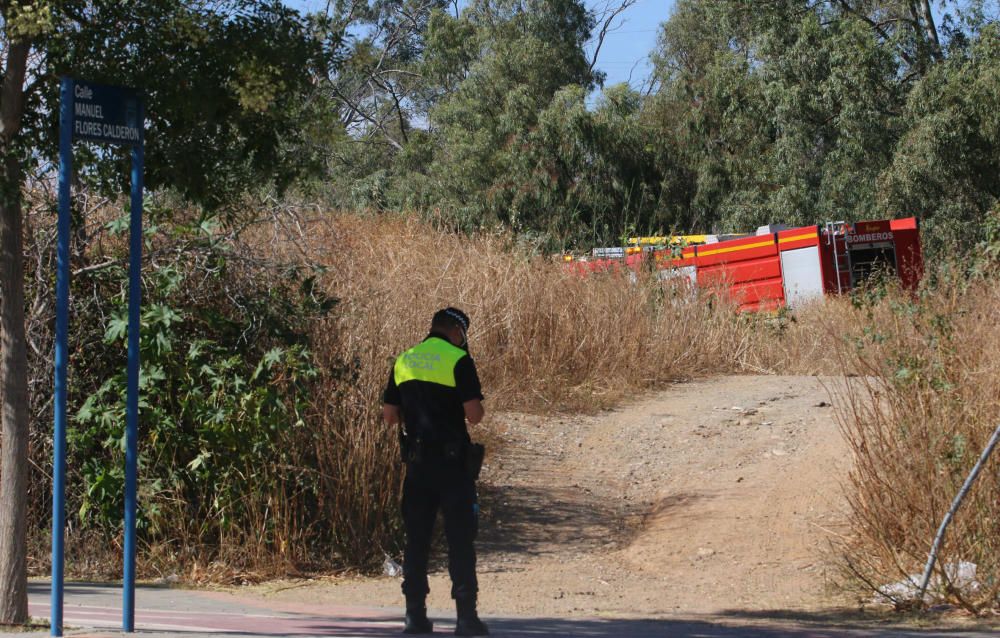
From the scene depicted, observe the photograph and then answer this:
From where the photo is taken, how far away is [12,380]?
623 centimetres

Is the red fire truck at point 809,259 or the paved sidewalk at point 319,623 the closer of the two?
the paved sidewalk at point 319,623

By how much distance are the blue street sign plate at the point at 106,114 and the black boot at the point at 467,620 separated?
2.90 m

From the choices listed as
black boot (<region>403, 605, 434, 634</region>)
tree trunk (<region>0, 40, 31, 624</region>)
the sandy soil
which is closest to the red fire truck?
the sandy soil

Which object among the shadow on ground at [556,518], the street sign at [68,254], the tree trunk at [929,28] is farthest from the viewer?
the tree trunk at [929,28]

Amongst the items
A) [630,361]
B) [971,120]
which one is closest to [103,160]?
[630,361]

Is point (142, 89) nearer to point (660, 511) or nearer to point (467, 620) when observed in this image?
point (467, 620)

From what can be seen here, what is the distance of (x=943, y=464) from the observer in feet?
25.2

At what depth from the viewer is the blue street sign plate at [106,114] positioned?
5.94m

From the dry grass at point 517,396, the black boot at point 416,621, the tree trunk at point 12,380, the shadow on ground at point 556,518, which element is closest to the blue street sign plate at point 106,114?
the tree trunk at point 12,380

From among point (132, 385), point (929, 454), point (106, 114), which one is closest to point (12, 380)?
point (132, 385)

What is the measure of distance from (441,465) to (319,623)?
131 cm

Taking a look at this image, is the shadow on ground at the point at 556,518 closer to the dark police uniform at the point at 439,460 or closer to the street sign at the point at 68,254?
the dark police uniform at the point at 439,460

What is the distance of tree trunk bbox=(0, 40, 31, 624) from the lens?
6.20m

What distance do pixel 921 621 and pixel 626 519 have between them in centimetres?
390
